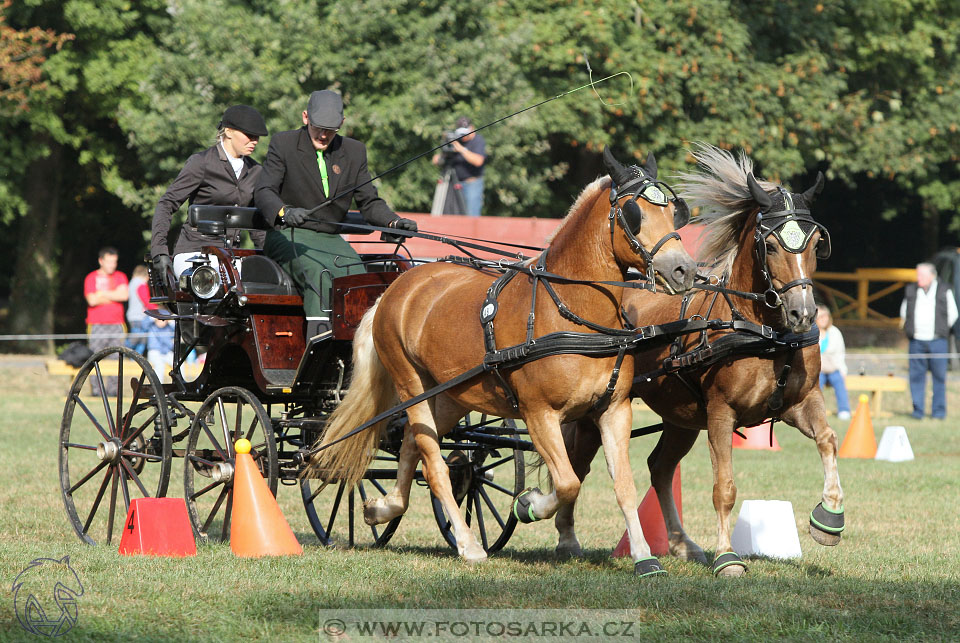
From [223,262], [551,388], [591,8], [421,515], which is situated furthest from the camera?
[591,8]

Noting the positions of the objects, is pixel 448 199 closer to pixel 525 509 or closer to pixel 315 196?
pixel 315 196

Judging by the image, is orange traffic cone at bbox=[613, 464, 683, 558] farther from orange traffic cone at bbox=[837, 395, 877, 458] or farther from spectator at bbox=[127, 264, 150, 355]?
spectator at bbox=[127, 264, 150, 355]

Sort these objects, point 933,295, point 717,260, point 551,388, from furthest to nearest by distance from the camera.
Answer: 1. point 933,295
2. point 717,260
3. point 551,388

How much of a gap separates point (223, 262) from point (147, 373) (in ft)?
2.84

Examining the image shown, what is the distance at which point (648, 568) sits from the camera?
6.06m

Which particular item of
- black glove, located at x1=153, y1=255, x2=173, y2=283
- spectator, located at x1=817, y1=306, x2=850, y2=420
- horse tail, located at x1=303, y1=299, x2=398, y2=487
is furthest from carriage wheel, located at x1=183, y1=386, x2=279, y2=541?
spectator, located at x1=817, y1=306, x2=850, y2=420

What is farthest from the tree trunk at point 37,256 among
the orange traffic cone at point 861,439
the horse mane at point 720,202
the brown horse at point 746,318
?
the horse mane at point 720,202

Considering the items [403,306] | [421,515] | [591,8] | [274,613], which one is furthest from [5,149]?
[274,613]

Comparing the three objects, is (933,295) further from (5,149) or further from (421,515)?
(5,149)

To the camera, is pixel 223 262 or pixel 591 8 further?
pixel 591 8

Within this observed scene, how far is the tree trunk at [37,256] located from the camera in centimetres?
2309

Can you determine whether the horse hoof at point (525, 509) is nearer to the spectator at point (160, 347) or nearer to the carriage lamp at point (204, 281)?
the carriage lamp at point (204, 281)

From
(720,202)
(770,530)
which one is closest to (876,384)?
(770,530)

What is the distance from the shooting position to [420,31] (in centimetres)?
1870
